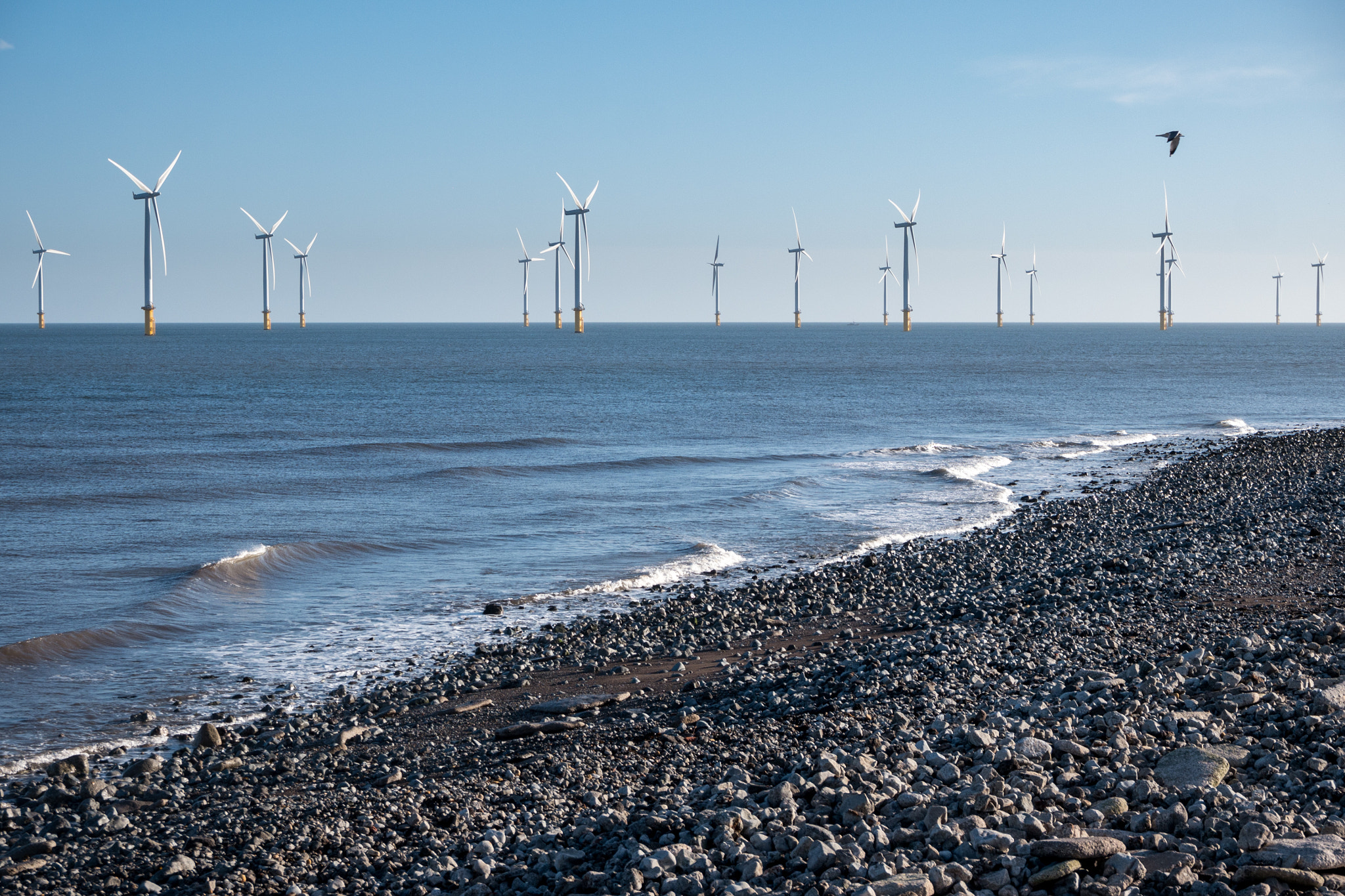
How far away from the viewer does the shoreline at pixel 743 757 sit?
22.1 feet

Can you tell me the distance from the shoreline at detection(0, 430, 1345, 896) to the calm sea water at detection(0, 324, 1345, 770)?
250 cm

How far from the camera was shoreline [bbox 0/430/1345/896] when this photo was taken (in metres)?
6.73

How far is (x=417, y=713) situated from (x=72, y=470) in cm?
2783

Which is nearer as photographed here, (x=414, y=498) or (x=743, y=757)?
(x=743, y=757)

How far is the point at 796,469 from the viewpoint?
36.1 metres

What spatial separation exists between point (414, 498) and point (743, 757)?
73.3ft

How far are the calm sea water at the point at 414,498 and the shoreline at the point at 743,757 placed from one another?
98.6 inches

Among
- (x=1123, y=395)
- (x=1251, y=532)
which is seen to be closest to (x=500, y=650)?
(x=1251, y=532)

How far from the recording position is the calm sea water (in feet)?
50.9

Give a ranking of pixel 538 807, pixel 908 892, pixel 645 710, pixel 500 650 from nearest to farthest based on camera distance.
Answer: pixel 908 892 → pixel 538 807 → pixel 645 710 → pixel 500 650

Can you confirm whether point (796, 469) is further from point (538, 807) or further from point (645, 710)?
point (538, 807)

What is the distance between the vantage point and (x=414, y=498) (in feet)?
98.6

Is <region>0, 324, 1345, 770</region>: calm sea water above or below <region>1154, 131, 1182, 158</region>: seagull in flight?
below

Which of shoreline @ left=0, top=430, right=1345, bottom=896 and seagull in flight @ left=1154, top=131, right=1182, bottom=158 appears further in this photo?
seagull in flight @ left=1154, top=131, right=1182, bottom=158
